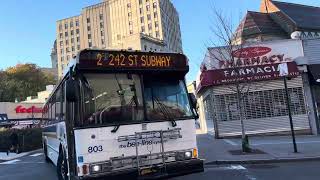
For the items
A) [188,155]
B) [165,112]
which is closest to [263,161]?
[188,155]

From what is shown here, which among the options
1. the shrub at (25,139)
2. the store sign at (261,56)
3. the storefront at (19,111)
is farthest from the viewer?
the storefront at (19,111)

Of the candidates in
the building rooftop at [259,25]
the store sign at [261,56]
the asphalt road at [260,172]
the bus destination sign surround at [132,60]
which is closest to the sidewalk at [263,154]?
the asphalt road at [260,172]

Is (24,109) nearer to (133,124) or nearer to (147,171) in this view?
(133,124)

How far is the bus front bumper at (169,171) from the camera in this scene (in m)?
8.43

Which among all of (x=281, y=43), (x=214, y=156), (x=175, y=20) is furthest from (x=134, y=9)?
(x=214, y=156)

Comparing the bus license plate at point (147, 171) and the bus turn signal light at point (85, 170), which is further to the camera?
the bus license plate at point (147, 171)

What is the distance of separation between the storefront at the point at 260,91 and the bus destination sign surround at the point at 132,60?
1281cm

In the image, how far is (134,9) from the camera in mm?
136625

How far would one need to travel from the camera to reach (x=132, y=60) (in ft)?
30.5

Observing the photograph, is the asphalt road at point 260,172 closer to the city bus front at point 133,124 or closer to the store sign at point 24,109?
the city bus front at point 133,124

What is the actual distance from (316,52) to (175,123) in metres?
17.1

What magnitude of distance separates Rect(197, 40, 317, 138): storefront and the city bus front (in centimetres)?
1329

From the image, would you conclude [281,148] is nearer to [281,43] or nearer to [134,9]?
[281,43]

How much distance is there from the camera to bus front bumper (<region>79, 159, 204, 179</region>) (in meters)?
8.43
